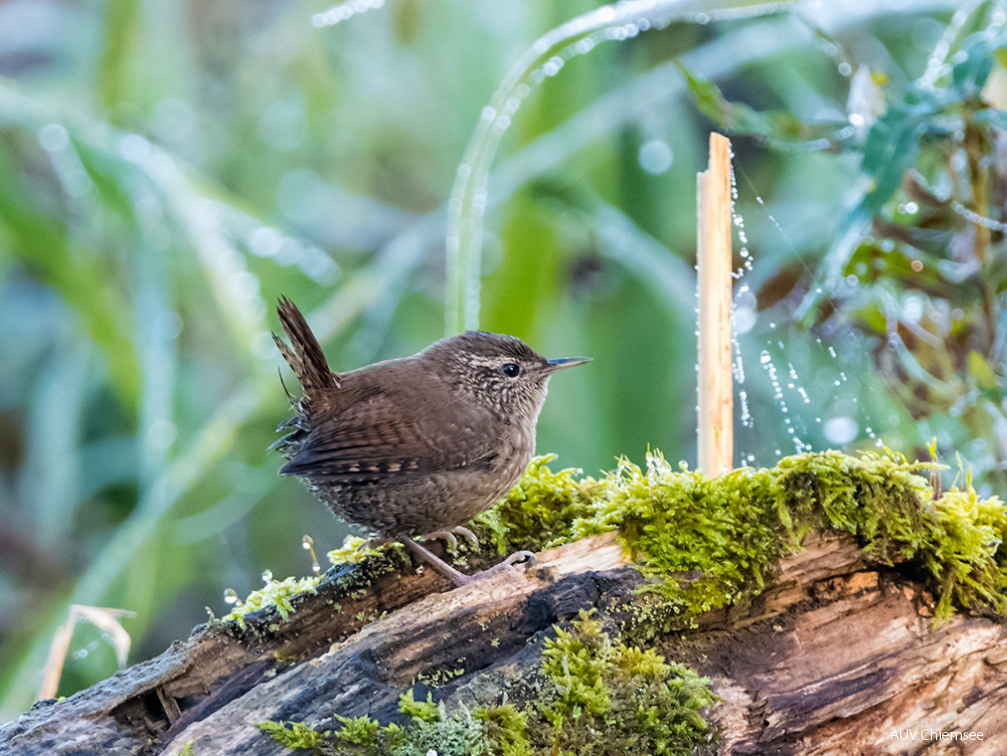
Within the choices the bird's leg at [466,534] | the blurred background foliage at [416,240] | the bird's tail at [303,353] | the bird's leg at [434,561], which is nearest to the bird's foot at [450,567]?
the bird's leg at [434,561]

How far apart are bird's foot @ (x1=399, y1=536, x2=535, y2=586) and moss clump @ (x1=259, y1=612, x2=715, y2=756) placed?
22cm

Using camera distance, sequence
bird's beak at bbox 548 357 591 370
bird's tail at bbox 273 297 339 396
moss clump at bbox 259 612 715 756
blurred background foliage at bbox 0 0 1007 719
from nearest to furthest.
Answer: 1. moss clump at bbox 259 612 715 756
2. bird's tail at bbox 273 297 339 396
3. bird's beak at bbox 548 357 591 370
4. blurred background foliage at bbox 0 0 1007 719

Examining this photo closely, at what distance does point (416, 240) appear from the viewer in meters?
2.91

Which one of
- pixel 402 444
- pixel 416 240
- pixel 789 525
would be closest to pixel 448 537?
pixel 402 444

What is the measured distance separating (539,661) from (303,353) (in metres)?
0.81

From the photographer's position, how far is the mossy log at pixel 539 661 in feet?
4.36

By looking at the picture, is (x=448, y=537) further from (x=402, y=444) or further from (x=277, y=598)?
(x=277, y=598)

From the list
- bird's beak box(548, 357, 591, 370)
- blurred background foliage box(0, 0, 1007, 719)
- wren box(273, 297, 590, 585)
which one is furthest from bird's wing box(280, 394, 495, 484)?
blurred background foliage box(0, 0, 1007, 719)

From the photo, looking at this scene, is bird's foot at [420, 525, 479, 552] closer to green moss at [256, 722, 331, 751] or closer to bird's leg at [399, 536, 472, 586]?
bird's leg at [399, 536, 472, 586]

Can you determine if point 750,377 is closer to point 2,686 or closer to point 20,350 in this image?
point 2,686

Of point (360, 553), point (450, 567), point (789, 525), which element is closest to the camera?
point (789, 525)

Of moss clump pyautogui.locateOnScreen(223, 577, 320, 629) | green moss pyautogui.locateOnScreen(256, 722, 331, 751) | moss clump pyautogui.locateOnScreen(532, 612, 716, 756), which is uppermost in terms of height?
moss clump pyautogui.locateOnScreen(223, 577, 320, 629)

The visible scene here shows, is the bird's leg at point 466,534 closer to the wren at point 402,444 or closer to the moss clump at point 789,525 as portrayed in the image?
the wren at point 402,444

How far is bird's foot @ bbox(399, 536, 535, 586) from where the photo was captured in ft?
5.05
